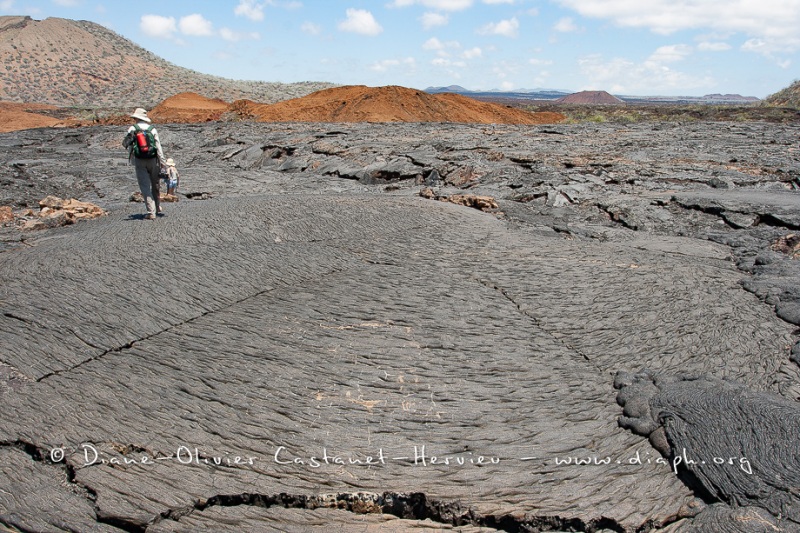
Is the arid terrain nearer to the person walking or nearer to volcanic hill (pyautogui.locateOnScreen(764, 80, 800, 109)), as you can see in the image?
the person walking

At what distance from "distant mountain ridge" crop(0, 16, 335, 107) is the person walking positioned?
3575 cm

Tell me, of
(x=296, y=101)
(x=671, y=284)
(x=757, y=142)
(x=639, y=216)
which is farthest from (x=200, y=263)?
(x=296, y=101)

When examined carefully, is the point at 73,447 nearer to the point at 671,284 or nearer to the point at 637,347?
the point at 637,347

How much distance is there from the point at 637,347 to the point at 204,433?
2736mm

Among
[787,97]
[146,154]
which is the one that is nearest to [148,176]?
[146,154]

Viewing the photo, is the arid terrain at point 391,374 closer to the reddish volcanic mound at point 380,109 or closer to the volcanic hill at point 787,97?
the reddish volcanic mound at point 380,109

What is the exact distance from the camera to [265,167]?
45.8 feet

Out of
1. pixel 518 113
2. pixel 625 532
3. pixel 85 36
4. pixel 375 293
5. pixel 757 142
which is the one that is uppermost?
pixel 85 36

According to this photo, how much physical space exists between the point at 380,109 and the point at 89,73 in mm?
34244

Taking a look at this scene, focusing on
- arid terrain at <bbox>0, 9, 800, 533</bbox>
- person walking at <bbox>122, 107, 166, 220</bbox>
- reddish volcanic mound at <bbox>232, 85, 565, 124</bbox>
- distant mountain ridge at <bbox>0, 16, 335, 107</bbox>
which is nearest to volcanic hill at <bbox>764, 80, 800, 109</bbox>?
reddish volcanic mound at <bbox>232, 85, 565, 124</bbox>

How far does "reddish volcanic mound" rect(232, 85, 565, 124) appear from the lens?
2498cm

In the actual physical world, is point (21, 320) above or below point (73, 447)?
above

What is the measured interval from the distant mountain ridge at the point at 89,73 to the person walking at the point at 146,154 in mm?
35748

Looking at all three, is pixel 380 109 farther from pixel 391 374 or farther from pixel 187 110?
pixel 391 374
